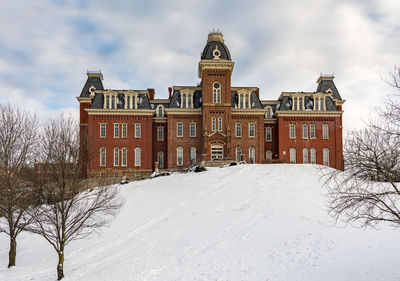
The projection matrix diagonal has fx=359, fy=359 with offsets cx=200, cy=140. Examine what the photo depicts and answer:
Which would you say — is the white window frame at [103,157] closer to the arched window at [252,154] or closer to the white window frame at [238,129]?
the white window frame at [238,129]

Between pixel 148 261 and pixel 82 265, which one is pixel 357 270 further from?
pixel 82 265

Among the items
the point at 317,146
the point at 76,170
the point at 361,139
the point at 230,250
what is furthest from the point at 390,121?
the point at 317,146

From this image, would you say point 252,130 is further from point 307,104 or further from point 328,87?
point 328,87

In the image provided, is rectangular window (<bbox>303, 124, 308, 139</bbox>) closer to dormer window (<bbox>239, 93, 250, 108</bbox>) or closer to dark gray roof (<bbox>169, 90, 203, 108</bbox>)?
dormer window (<bbox>239, 93, 250, 108</bbox>)

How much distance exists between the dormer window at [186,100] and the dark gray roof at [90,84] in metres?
11.8

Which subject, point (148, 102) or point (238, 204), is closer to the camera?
point (238, 204)

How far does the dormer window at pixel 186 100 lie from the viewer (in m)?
45.8

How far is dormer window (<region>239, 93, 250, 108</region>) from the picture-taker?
152 ft

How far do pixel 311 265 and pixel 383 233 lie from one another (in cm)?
517

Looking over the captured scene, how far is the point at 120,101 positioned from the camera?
150 feet

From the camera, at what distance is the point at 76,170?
15992 mm

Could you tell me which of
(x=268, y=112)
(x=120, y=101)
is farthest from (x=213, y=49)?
(x=120, y=101)

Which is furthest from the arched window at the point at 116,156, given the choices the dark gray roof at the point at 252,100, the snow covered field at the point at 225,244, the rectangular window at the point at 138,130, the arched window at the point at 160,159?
the snow covered field at the point at 225,244

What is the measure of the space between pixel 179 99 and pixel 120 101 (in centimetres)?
750
